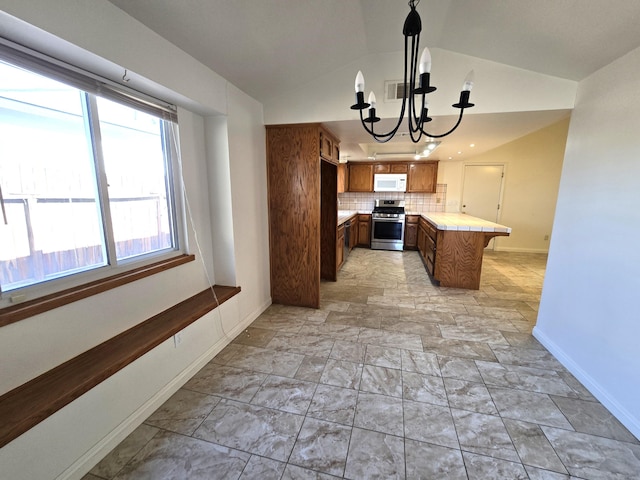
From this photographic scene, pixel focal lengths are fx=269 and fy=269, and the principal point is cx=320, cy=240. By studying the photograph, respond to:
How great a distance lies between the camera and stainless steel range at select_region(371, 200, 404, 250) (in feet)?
20.0

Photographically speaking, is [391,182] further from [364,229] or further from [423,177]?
[364,229]

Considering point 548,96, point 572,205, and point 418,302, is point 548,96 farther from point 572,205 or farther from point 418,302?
point 418,302

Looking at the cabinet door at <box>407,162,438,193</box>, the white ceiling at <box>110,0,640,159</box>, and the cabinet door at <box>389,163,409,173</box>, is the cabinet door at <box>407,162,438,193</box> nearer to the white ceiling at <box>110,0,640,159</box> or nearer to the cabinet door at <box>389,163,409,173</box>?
the cabinet door at <box>389,163,409,173</box>

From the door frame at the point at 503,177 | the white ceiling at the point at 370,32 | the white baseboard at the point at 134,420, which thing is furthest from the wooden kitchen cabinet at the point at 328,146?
the door frame at the point at 503,177

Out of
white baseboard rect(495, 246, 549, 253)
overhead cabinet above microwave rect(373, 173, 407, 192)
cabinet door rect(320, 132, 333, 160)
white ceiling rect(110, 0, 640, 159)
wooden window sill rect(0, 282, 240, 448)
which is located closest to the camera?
wooden window sill rect(0, 282, 240, 448)

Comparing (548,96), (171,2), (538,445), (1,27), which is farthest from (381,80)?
(538,445)

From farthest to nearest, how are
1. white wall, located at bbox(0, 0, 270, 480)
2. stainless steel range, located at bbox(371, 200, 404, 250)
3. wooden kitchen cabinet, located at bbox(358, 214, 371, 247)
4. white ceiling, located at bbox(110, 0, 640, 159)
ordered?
wooden kitchen cabinet, located at bbox(358, 214, 371, 247) → stainless steel range, located at bbox(371, 200, 404, 250) → white ceiling, located at bbox(110, 0, 640, 159) → white wall, located at bbox(0, 0, 270, 480)

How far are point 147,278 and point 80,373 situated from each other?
2.22ft

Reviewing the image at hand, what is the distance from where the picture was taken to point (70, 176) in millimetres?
1522

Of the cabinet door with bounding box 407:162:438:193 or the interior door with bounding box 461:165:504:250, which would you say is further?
the cabinet door with bounding box 407:162:438:193

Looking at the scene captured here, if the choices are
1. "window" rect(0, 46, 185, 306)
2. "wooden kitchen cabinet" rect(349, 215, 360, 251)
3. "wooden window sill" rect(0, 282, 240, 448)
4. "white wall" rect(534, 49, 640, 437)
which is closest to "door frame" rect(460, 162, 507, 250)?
"wooden kitchen cabinet" rect(349, 215, 360, 251)

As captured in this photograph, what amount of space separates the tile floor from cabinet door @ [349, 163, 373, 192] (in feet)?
13.7

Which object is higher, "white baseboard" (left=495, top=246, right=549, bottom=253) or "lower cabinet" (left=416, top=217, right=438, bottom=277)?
"lower cabinet" (left=416, top=217, right=438, bottom=277)

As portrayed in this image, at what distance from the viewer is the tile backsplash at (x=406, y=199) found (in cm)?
643
